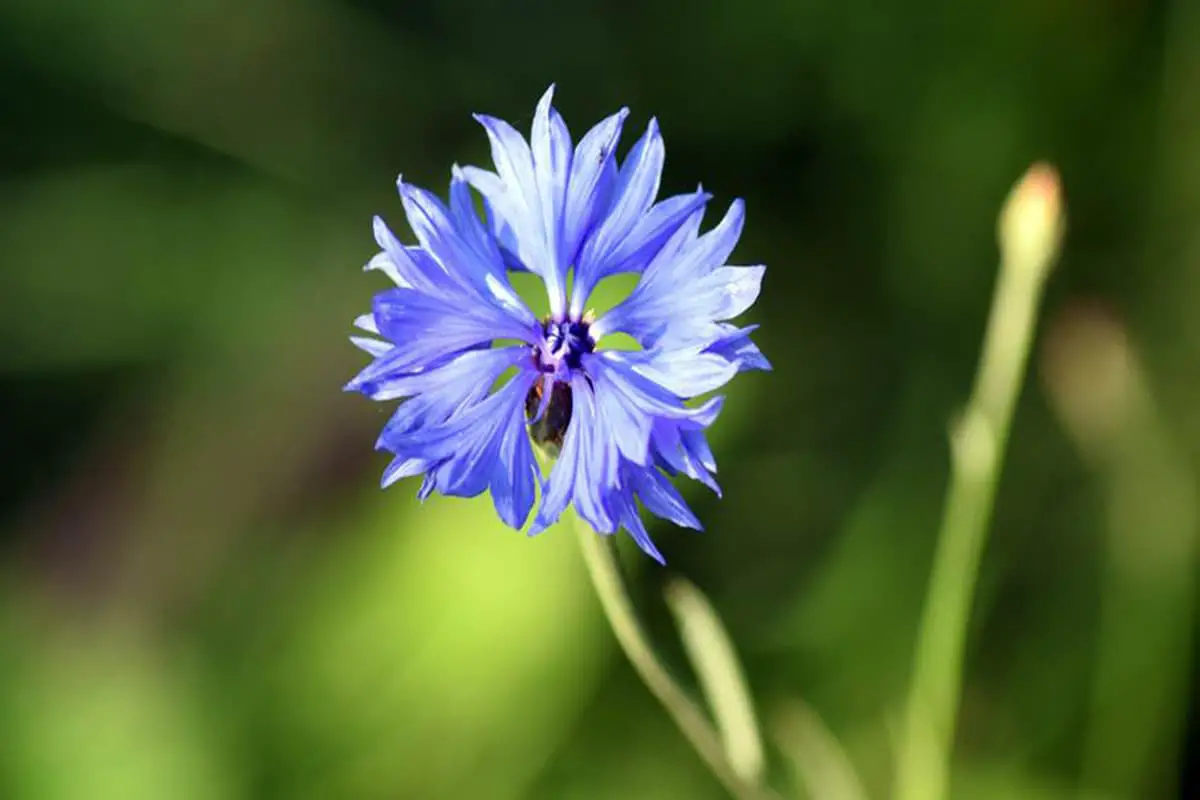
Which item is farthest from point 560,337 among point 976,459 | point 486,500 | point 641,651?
point 486,500

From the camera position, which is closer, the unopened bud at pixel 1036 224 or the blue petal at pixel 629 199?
the blue petal at pixel 629 199

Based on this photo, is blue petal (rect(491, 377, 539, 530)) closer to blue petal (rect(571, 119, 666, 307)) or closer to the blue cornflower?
the blue cornflower

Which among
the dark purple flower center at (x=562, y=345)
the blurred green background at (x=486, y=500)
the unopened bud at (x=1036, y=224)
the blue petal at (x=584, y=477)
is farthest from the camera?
the blurred green background at (x=486, y=500)

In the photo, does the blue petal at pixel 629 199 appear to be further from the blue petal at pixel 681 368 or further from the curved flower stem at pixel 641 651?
the curved flower stem at pixel 641 651

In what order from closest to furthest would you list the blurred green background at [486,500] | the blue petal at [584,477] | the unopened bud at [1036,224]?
the blue petal at [584,477]
the unopened bud at [1036,224]
the blurred green background at [486,500]

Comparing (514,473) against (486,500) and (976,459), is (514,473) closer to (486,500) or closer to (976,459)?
(976,459)

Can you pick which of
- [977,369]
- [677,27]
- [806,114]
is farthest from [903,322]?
[677,27]

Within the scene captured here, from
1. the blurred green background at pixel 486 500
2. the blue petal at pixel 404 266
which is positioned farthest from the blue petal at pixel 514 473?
the blurred green background at pixel 486 500

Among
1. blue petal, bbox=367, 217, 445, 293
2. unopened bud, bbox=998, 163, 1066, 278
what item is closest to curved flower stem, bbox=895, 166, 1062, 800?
unopened bud, bbox=998, 163, 1066, 278
